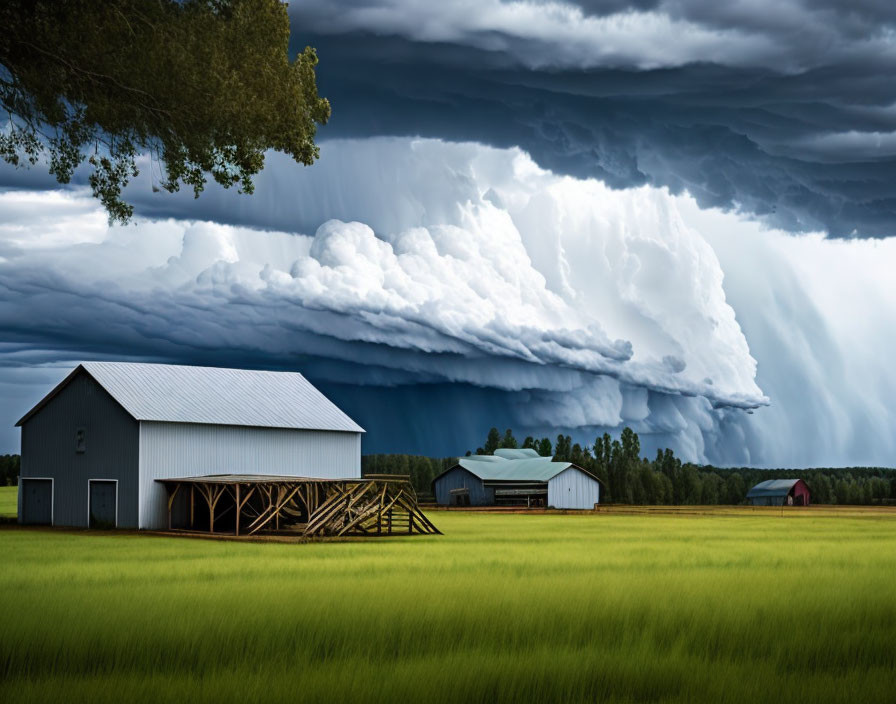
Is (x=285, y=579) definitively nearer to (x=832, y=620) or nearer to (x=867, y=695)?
(x=832, y=620)

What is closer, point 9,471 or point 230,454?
point 230,454

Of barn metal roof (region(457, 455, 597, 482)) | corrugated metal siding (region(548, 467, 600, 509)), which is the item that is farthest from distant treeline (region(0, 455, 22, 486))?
corrugated metal siding (region(548, 467, 600, 509))

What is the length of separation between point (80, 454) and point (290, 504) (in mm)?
11900

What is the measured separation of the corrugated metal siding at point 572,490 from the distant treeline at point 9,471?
93.6m

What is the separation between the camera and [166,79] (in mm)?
23094

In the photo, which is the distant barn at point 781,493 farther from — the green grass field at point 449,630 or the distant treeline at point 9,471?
the green grass field at point 449,630

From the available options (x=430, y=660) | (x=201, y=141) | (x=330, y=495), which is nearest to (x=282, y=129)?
(x=201, y=141)

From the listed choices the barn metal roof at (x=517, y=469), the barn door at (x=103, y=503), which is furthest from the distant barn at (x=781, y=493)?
the barn door at (x=103, y=503)

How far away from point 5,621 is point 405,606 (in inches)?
278

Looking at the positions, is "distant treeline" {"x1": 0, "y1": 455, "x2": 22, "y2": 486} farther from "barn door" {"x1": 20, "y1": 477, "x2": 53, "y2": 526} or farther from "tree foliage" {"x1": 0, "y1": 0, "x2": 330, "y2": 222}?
"tree foliage" {"x1": 0, "y1": 0, "x2": 330, "y2": 222}

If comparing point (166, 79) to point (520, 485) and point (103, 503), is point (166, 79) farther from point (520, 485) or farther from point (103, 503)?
point (520, 485)

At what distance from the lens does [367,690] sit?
526 inches

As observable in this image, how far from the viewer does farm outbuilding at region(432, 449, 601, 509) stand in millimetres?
107562

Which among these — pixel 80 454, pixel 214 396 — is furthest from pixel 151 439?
pixel 214 396
